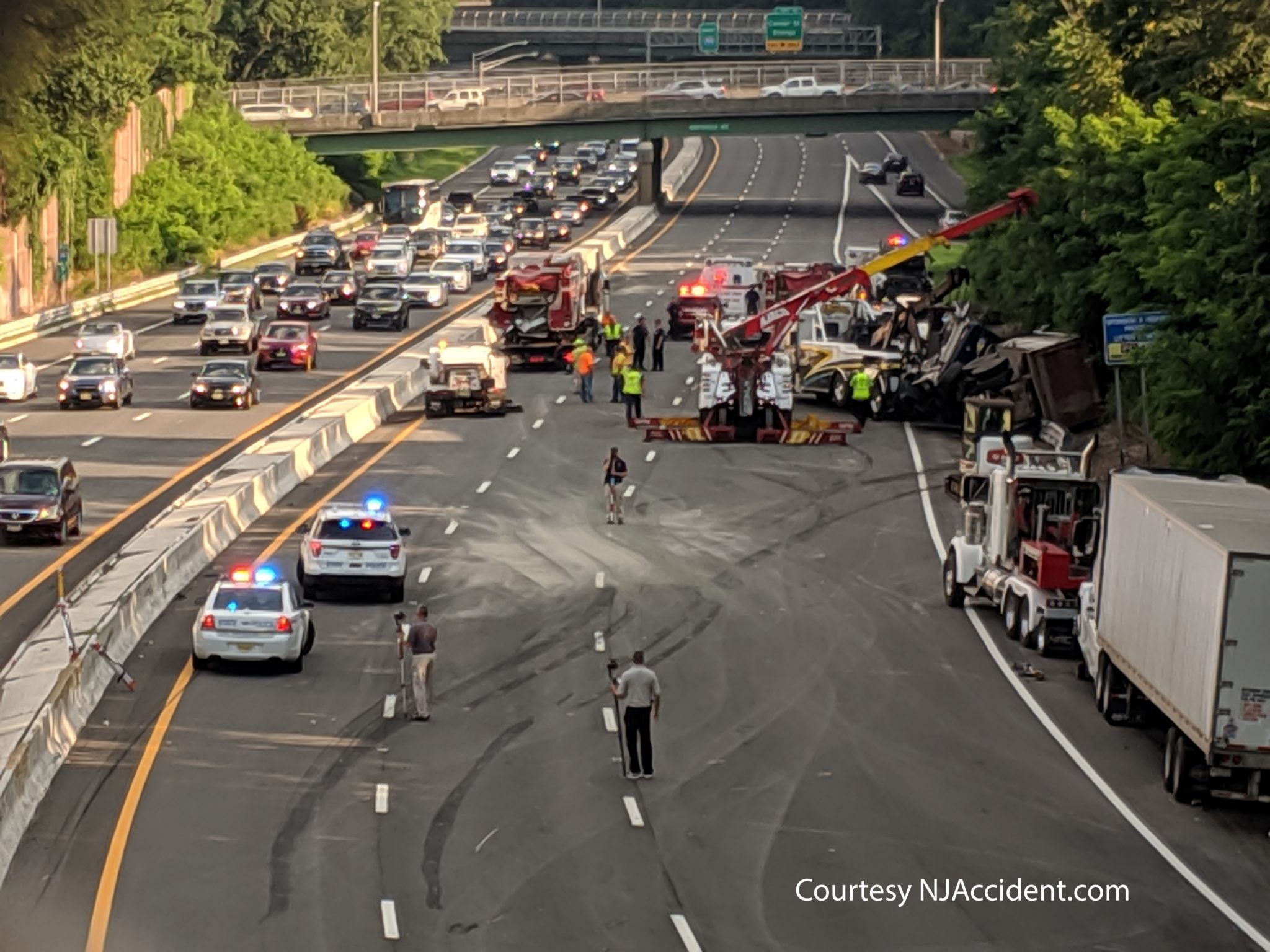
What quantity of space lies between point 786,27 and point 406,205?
51.3 m

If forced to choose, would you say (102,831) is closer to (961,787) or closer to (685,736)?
(685,736)

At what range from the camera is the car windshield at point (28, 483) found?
41.2m

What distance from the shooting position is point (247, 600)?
32.0 m

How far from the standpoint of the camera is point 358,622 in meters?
35.3

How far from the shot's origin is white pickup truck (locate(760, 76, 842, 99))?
120m

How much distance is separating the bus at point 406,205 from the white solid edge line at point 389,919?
100971 millimetres

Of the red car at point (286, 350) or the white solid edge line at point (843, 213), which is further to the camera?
the white solid edge line at point (843, 213)

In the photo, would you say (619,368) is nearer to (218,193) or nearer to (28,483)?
(28,483)

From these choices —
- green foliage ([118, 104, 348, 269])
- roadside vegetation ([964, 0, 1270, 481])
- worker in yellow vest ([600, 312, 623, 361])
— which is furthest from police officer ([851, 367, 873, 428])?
green foliage ([118, 104, 348, 269])

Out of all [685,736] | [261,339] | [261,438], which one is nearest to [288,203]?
[261,339]

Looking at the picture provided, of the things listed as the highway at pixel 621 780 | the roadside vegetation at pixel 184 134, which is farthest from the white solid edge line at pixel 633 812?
the roadside vegetation at pixel 184 134

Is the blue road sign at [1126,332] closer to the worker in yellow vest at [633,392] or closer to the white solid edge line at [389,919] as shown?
the worker in yellow vest at [633,392]

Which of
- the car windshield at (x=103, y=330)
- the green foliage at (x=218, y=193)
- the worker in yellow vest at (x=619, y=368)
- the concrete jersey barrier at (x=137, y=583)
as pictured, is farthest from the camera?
the green foliage at (x=218, y=193)

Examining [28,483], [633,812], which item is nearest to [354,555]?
[28,483]
